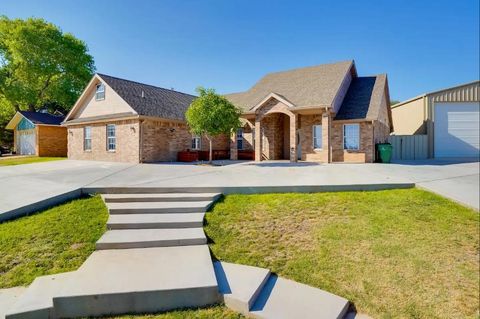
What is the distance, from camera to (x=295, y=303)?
3436 mm

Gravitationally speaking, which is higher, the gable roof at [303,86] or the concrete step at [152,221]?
the gable roof at [303,86]

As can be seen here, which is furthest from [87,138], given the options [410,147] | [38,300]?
[410,147]

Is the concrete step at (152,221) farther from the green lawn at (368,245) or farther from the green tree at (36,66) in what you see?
the green tree at (36,66)

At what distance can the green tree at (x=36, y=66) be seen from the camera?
95.8 ft

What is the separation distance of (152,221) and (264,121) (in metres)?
14.8

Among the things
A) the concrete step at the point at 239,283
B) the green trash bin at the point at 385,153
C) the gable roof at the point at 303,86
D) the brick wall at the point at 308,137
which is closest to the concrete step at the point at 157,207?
the concrete step at the point at 239,283

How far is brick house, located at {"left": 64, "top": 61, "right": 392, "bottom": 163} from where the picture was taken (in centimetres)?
1572

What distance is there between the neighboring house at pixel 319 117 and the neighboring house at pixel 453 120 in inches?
117

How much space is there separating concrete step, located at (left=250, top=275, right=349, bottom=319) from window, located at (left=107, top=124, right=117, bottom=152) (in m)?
16.5

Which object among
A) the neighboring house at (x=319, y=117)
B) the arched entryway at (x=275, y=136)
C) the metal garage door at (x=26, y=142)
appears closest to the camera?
the neighboring house at (x=319, y=117)

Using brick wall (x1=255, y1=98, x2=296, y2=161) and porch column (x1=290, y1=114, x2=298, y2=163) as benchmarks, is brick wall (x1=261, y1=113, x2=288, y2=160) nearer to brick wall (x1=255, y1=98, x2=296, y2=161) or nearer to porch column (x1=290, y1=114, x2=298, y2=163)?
brick wall (x1=255, y1=98, x2=296, y2=161)

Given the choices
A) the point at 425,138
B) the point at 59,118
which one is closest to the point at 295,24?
the point at 425,138

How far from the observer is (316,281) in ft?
13.2

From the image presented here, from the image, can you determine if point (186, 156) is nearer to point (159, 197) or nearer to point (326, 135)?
point (326, 135)
